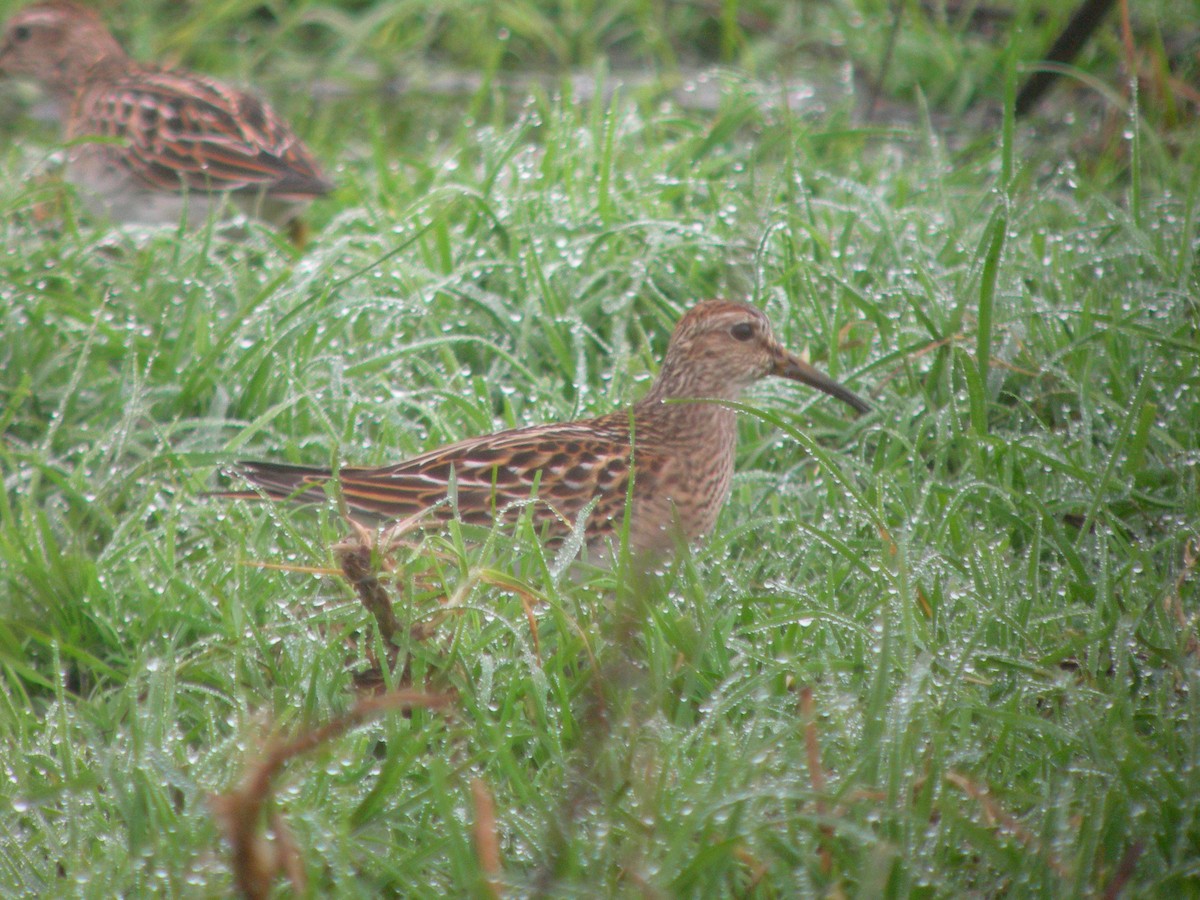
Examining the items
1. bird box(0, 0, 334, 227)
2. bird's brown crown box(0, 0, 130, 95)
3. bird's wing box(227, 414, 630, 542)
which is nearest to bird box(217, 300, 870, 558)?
bird's wing box(227, 414, 630, 542)

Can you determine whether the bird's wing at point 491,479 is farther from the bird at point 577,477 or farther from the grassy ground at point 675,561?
the grassy ground at point 675,561

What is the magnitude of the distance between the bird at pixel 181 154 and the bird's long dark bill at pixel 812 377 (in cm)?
275

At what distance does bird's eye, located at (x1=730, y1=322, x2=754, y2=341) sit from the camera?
4.52 meters

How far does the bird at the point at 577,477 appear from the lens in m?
4.00

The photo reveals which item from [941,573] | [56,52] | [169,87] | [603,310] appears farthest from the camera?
[56,52]

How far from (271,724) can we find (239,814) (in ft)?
3.91

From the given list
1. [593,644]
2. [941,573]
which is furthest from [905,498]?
[593,644]

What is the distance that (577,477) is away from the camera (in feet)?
13.3

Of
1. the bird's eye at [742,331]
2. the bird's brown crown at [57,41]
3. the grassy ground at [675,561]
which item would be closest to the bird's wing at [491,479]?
the grassy ground at [675,561]

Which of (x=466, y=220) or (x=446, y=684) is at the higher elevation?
(x=466, y=220)

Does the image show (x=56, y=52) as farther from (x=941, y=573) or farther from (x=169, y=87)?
(x=941, y=573)

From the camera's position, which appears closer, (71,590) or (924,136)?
(71,590)

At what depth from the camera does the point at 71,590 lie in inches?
157

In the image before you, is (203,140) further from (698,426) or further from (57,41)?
(698,426)
